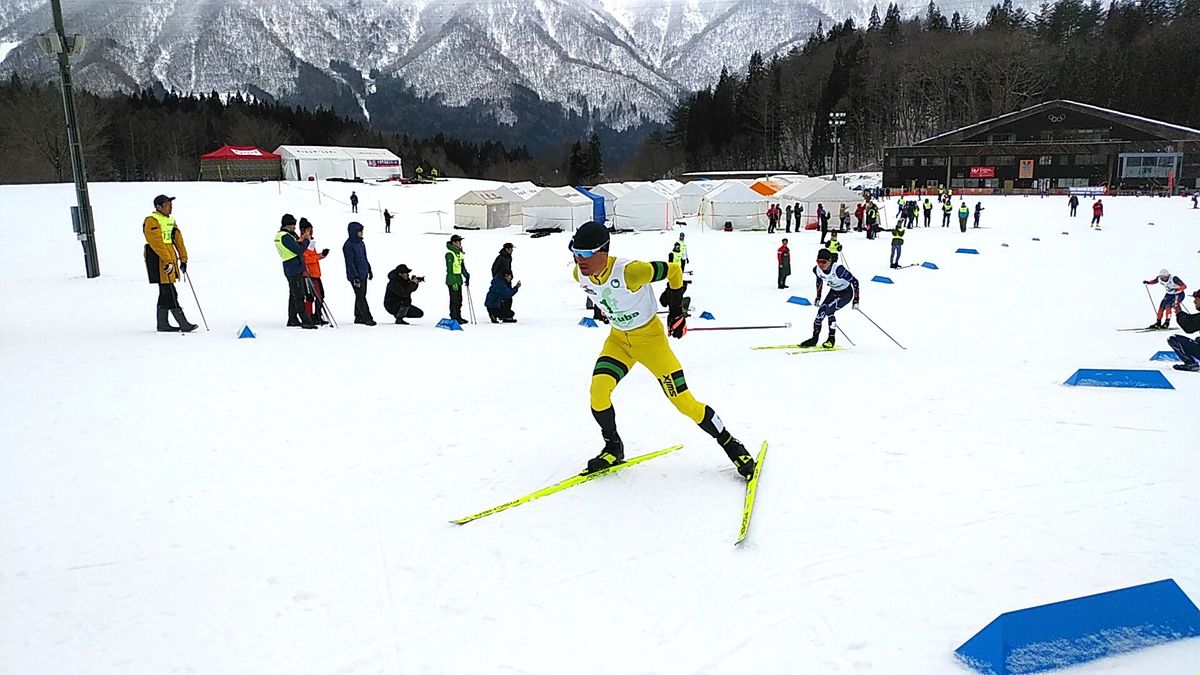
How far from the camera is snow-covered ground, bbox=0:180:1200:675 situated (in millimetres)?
3080

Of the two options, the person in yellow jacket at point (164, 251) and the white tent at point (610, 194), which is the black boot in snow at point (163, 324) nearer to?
the person in yellow jacket at point (164, 251)

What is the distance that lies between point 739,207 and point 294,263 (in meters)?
30.4

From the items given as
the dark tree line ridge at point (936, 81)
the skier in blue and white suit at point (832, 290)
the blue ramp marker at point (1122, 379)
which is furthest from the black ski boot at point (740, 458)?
the dark tree line ridge at point (936, 81)

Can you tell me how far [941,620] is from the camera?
312 centimetres

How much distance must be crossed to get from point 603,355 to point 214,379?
4.52 metres

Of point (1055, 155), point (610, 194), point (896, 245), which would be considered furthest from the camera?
point (1055, 155)

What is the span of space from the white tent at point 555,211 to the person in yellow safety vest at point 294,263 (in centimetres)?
2775

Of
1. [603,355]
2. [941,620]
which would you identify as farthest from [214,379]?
[941,620]

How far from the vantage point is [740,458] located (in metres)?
4.70

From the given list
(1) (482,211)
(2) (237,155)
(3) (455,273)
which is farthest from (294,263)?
(2) (237,155)

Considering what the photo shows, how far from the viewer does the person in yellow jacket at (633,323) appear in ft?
15.0

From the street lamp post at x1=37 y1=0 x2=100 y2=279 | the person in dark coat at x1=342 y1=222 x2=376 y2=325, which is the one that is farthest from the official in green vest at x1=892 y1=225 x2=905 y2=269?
the street lamp post at x1=37 y1=0 x2=100 y2=279

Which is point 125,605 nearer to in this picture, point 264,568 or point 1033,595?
point 264,568

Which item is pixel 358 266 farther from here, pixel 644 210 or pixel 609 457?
pixel 644 210
